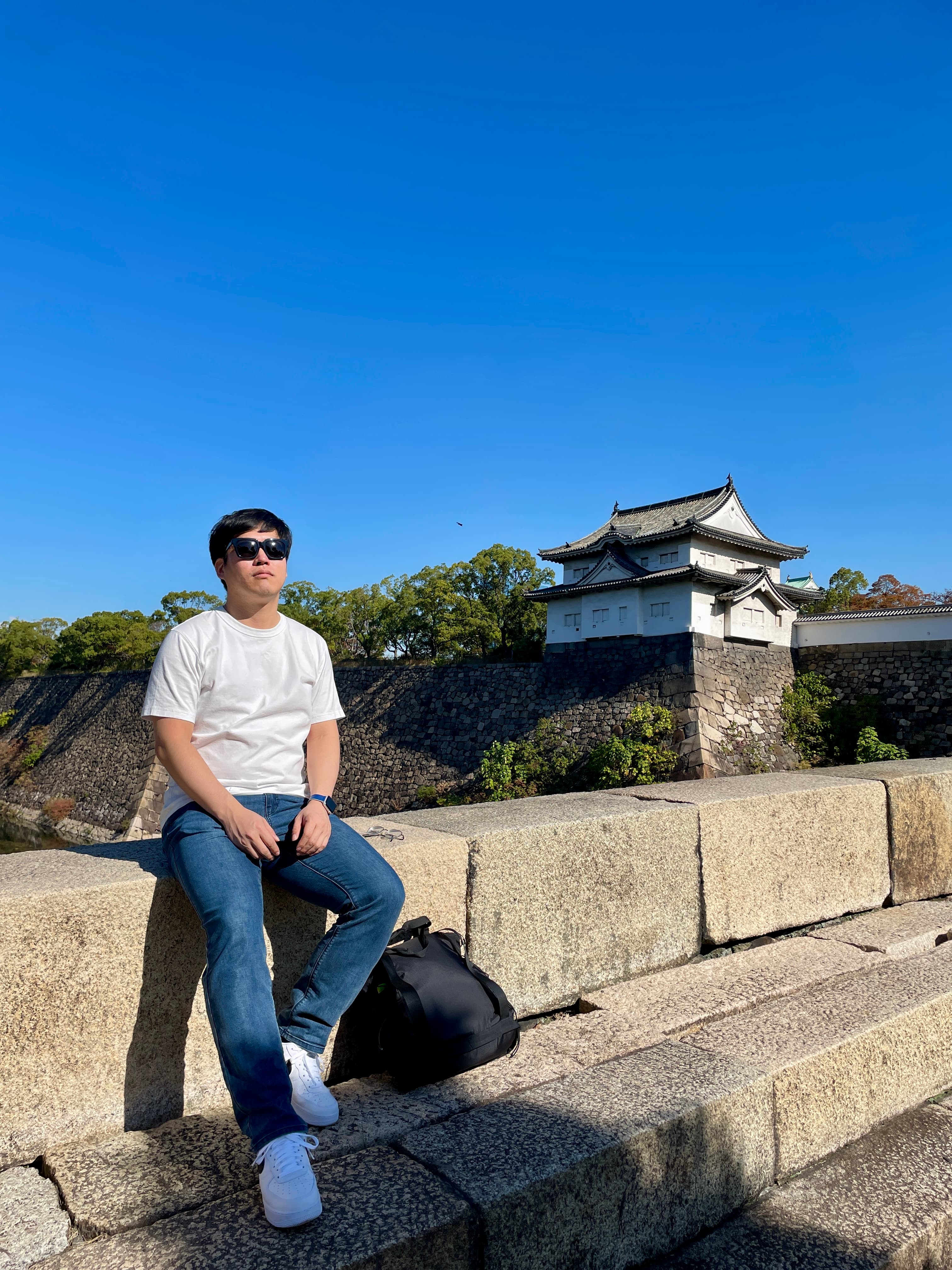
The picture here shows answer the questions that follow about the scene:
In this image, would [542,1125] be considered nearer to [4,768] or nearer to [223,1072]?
[223,1072]

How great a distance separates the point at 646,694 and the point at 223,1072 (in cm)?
1506

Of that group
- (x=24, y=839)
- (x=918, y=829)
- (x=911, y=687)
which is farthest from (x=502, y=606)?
(x=918, y=829)

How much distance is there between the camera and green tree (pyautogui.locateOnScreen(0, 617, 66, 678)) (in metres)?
35.8

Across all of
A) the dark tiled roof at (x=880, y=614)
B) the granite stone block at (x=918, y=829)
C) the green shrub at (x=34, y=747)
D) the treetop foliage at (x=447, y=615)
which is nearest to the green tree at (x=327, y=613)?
the treetop foliage at (x=447, y=615)

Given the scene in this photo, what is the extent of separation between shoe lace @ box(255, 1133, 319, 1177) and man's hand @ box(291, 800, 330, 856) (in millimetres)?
535

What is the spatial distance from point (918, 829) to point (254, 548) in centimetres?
296

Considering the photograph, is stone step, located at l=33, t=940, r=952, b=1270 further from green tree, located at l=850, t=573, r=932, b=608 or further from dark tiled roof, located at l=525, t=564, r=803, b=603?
green tree, located at l=850, t=573, r=932, b=608

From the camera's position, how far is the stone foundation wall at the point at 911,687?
1452 centimetres

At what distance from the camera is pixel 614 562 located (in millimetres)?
18266

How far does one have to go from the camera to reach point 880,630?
15617 mm

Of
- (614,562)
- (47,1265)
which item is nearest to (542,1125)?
(47,1265)

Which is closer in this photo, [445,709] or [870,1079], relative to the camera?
[870,1079]

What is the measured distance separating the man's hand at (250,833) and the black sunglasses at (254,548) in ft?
2.03

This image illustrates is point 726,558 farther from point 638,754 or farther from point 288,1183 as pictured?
point 288,1183
